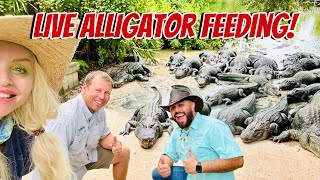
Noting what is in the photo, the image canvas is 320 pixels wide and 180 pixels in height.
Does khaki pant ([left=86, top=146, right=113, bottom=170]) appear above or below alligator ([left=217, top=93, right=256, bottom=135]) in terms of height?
below

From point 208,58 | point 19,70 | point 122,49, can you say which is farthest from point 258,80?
point 19,70

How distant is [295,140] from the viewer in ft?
17.1

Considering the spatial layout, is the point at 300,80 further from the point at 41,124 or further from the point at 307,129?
the point at 41,124

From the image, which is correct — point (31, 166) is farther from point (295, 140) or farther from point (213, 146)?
point (295, 140)

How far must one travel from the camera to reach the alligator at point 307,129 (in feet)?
15.7

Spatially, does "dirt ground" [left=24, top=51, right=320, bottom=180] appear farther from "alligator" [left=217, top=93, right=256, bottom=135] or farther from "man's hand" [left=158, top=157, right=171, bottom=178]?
"man's hand" [left=158, top=157, right=171, bottom=178]

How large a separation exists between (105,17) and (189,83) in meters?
4.09

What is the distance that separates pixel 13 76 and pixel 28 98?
15cm

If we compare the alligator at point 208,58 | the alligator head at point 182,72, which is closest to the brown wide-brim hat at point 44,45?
the alligator head at point 182,72

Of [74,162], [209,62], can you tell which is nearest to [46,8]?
[209,62]

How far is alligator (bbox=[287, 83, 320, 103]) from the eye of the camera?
22.3ft

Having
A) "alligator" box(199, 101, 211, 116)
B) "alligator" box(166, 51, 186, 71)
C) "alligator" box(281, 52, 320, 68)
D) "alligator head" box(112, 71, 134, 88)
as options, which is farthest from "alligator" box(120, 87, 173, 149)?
"alligator" box(281, 52, 320, 68)

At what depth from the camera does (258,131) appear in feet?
17.1

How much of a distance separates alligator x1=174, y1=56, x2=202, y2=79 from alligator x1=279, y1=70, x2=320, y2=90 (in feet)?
6.41
